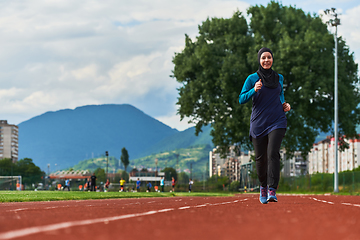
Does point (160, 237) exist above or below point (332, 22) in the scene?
below

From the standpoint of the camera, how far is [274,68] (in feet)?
99.8

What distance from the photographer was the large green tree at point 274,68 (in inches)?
1224

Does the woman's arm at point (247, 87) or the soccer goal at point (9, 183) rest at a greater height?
the woman's arm at point (247, 87)

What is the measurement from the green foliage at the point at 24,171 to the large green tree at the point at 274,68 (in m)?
51.9

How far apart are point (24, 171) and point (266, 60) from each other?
137127 mm

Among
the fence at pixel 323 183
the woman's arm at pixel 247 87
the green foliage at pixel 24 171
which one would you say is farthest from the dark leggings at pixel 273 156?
the green foliage at pixel 24 171

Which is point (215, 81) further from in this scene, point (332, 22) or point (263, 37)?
point (332, 22)

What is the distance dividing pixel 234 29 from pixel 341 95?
329 inches

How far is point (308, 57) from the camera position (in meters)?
31.3

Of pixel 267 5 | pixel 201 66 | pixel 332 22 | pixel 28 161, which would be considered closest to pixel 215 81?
pixel 201 66

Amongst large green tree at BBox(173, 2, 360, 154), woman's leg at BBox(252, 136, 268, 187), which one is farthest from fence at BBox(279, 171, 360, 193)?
woman's leg at BBox(252, 136, 268, 187)

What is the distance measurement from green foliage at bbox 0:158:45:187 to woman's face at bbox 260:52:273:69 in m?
74.5

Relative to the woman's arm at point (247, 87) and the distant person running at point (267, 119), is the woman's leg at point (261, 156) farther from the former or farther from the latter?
the woman's arm at point (247, 87)

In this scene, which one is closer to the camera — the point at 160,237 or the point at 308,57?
the point at 160,237
